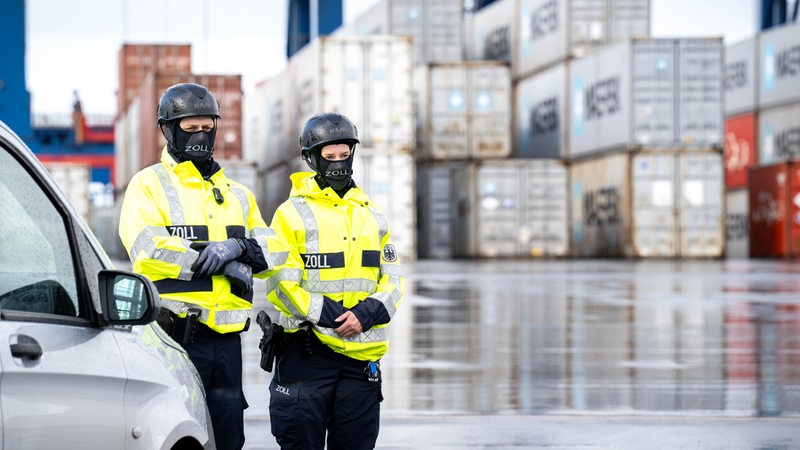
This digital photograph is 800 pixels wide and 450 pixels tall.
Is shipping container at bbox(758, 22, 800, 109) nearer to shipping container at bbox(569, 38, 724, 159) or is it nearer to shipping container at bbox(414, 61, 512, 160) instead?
shipping container at bbox(569, 38, 724, 159)

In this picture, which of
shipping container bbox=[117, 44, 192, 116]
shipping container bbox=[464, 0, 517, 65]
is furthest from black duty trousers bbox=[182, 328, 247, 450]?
shipping container bbox=[117, 44, 192, 116]

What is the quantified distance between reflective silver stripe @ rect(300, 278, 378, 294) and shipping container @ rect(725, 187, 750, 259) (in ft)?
172

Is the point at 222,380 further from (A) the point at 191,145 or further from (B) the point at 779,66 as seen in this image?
(B) the point at 779,66

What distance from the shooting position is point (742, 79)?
60000 mm

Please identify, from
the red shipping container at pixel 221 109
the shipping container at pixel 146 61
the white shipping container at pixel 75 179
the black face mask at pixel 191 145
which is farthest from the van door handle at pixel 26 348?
the shipping container at pixel 146 61

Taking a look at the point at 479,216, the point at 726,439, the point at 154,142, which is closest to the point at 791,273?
the point at 479,216

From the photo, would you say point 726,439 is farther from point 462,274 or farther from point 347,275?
point 462,274

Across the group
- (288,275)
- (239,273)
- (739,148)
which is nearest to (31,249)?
(239,273)

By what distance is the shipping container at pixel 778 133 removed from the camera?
5494 cm

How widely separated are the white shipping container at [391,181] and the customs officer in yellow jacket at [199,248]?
35.0 metres

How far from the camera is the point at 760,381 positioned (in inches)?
426

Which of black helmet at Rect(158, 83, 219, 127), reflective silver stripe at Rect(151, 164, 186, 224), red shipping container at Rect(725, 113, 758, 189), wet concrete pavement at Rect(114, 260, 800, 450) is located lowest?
wet concrete pavement at Rect(114, 260, 800, 450)

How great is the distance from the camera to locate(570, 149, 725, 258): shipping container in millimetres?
43438

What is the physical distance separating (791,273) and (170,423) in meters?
31.9
